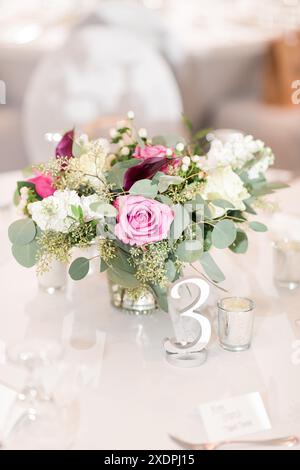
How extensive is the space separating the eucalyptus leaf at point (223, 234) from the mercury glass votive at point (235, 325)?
10cm

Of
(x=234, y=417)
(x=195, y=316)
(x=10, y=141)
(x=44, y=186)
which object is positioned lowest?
(x=234, y=417)

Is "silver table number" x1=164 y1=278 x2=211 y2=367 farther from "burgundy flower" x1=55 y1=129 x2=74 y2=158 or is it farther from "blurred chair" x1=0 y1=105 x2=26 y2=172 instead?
"blurred chair" x1=0 y1=105 x2=26 y2=172

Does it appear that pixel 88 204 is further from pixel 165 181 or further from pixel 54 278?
pixel 54 278

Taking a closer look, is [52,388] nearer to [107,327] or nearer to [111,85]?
[107,327]

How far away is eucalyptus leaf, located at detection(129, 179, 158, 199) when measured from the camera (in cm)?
104

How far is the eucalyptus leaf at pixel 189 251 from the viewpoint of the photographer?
3.56 feet

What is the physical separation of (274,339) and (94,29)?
8.12 feet

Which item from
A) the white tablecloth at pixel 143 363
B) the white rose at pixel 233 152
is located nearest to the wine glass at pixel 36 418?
the white tablecloth at pixel 143 363

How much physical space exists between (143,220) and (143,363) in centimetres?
23

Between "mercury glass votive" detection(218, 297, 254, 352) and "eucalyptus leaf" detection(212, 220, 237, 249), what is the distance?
0.34 ft

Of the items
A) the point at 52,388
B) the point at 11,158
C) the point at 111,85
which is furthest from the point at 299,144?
the point at 52,388

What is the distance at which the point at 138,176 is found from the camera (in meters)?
1.09

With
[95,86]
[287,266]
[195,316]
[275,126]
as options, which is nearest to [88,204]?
[195,316]

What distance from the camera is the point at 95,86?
3.15 m
